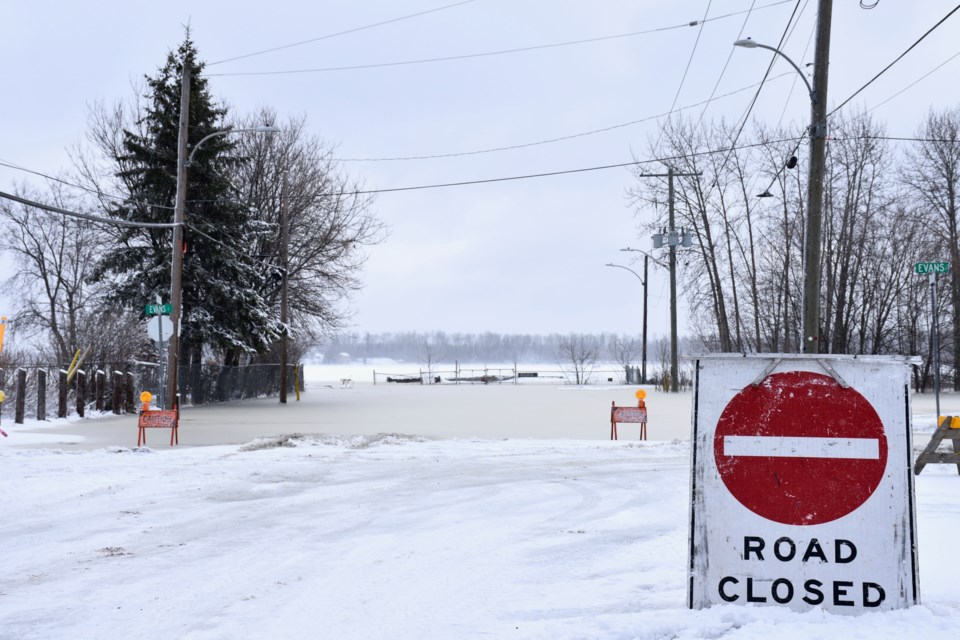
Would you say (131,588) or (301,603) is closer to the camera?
(301,603)

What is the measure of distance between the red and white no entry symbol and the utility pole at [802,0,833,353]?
11177mm

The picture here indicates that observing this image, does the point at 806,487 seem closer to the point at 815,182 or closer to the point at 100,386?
the point at 815,182

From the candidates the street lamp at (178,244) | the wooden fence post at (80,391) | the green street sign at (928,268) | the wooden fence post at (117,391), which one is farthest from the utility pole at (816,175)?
the wooden fence post at (117,391)

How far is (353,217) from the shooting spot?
1516 inches

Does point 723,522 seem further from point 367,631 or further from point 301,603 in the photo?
point 301,603

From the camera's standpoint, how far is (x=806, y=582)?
4242mm

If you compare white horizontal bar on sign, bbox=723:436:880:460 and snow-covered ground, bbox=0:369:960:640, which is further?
snow-covered ground, bbox=0:369:960:640

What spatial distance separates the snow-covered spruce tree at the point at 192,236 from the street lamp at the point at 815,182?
20561 millimetres

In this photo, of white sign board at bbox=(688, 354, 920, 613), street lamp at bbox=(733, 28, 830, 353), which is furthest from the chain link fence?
white sign board at bbox=(688, 354, 920, 613)

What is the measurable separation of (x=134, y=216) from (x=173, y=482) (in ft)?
71.3

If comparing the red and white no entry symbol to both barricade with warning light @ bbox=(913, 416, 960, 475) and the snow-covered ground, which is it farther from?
barricade with warning light @ bbox=(913, 416, 960, 475)

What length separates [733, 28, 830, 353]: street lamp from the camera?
48.2ft

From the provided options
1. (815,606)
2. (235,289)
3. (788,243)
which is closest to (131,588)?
(815,606)

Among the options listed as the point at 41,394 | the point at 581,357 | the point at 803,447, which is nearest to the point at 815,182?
the point at 803,447
